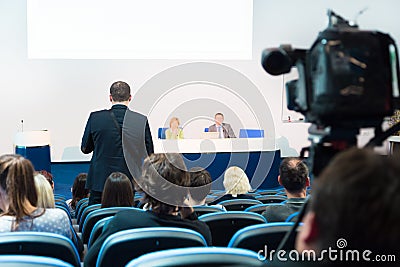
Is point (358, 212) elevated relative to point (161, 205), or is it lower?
elevated

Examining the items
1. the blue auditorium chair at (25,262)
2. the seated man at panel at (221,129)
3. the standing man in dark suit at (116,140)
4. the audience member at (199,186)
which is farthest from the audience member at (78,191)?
the seated man at panel at (221,129)

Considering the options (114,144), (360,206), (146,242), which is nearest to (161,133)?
(114,144)

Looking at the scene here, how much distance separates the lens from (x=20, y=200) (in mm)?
1993

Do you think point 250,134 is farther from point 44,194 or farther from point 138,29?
point 44,194

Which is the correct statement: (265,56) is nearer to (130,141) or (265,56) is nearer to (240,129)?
(130,141)

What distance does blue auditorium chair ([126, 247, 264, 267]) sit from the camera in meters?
1.25

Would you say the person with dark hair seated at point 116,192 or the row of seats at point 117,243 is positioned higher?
the row of seats at point 117,243

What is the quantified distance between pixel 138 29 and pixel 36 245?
21.5ft

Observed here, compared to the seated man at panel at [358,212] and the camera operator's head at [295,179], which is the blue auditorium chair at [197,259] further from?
the camera operator's head at [295,179]

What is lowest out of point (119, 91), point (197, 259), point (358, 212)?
point (197, 259)

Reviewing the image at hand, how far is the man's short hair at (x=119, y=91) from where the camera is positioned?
3535mm

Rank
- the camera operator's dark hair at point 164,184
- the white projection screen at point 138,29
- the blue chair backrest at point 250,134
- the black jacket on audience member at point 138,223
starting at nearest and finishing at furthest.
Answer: the black jacket on audience member at point 138,223 < the camera operator's dark hair at point 164,184 < the white projection screen at point 138,29 < the blue chair backrest at point 250,134

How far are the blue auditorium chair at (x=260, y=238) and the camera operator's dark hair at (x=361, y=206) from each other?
95 centimetres

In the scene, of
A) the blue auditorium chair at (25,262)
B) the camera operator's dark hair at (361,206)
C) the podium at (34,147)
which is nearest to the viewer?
the camera operator's dark hair at (361,206)
